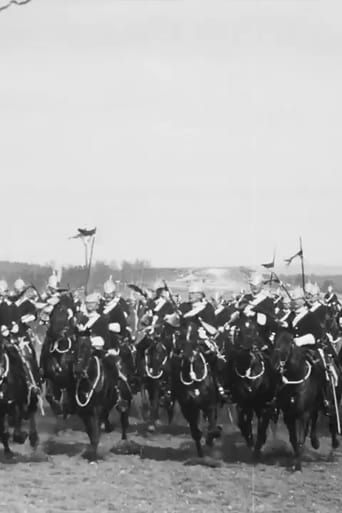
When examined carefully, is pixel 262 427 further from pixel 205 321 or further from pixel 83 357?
pixel 83 357

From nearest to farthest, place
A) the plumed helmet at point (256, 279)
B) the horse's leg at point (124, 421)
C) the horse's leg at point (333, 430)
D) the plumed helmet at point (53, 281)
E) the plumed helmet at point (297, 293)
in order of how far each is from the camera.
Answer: the horse's leg at point (333, 430) < the plumed helmet at point (256, 279) < the plumed helmet at point (297, 293) < the horse's leg at point (124, 421) < the plumed helmet at point (53, 281)

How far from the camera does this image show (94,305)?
14.2m

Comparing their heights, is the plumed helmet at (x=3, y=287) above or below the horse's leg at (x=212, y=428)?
above

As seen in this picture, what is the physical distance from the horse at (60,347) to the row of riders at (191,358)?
0.01m

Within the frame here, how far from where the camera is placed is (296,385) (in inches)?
508

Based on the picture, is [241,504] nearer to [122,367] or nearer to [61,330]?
[122,367]

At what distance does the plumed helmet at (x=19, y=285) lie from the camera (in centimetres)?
1485

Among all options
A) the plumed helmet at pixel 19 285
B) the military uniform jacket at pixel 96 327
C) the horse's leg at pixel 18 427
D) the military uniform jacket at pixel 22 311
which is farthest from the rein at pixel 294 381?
the plumed helmet at pixel 19 285

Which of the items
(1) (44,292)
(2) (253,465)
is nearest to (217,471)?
(2) (253,465)

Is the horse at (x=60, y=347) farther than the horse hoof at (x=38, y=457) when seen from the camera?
Yes

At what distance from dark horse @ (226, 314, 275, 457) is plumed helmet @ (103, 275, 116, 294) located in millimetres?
1732

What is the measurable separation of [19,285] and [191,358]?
112 inches

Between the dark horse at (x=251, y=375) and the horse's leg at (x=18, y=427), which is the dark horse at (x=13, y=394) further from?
the dark horse at (x=251, y=375)

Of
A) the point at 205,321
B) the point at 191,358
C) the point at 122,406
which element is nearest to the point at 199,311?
the point at 205,321
